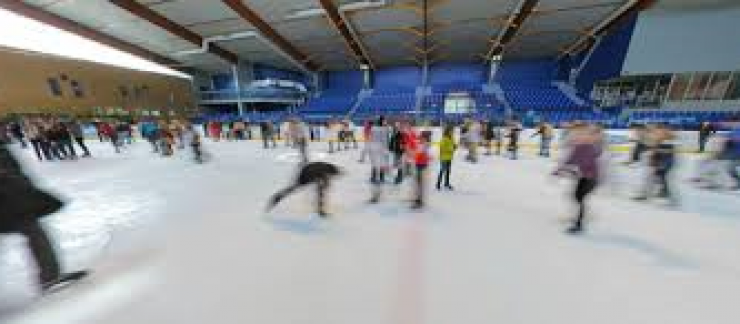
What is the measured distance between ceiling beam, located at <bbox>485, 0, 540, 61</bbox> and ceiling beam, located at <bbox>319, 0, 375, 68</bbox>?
8795 mm

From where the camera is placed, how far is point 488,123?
9.33 meters

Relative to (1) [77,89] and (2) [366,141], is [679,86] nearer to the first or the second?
(2) [366,141]

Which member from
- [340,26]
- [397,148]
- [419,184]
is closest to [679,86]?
[340,26]

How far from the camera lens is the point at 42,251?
218 cm

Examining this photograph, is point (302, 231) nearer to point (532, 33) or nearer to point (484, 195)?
point (484, 195)

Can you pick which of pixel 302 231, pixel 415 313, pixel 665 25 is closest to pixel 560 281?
pixel 415 313

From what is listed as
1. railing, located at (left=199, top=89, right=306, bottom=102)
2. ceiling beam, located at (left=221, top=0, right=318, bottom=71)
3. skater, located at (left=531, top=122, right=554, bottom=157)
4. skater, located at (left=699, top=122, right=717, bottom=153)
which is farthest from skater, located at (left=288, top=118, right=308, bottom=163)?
railing, located at (left=199, top=89, right=306, bottom=102)

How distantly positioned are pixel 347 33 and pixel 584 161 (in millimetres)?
17976

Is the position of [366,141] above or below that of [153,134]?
below

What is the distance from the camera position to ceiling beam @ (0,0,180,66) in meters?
13.6

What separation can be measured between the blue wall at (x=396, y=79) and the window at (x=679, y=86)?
16265 millimetres

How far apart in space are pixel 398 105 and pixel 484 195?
62.7 ft

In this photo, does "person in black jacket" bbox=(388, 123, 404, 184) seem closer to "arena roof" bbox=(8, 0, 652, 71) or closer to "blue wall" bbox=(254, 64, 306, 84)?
"arena roof" bbox=(8, 0, 652, 71)

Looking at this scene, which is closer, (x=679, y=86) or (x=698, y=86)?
(x=698, y=86)
